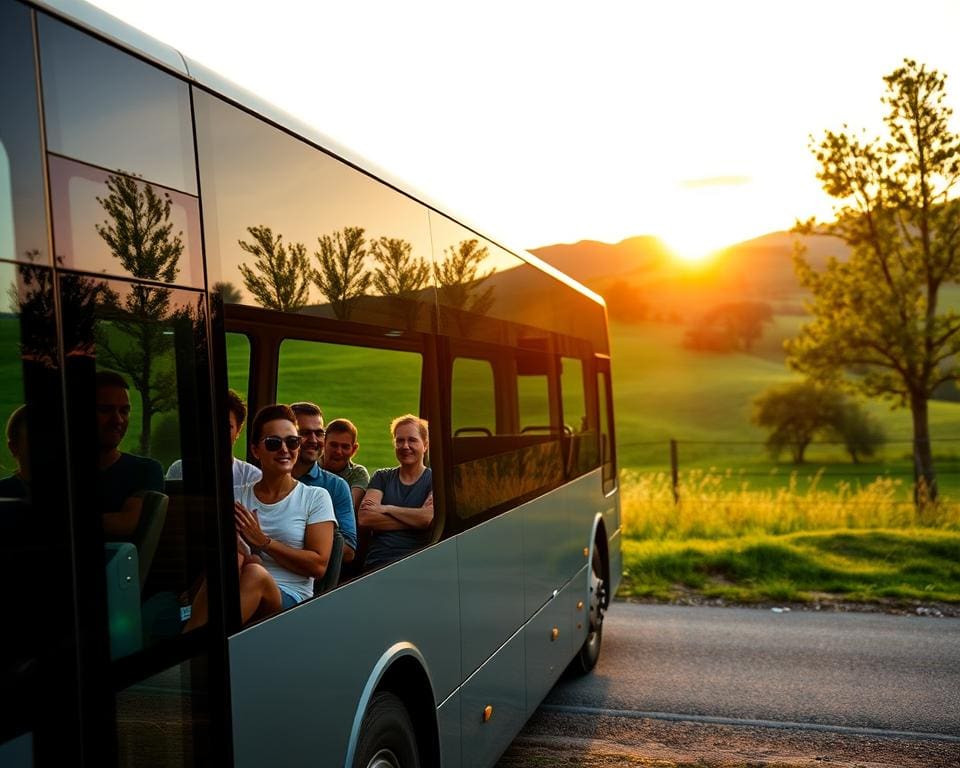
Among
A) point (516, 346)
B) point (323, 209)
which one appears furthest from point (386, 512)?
point (516, 346)

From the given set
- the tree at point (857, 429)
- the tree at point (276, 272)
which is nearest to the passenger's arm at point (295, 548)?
the tree at point (276, 272)

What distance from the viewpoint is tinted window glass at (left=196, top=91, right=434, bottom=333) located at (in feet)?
10.1

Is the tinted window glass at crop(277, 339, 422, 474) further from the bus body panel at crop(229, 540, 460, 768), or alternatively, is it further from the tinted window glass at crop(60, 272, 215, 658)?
the tinted window glass at crop(60, 272, 215, 658)

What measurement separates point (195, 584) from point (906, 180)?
24.1m

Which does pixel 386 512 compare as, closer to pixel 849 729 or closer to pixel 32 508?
pixel 32 508

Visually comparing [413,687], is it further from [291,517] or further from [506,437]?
[506,437]

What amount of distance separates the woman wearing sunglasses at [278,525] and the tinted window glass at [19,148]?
102 centimetres

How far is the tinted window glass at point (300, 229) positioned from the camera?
308 centimetres

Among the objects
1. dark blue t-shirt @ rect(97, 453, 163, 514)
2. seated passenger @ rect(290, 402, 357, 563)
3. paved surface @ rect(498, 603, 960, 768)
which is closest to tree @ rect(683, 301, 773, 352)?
paved surface @ rect(498, 603, 960, 768)

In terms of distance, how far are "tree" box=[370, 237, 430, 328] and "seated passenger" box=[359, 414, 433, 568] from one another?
0.44 m

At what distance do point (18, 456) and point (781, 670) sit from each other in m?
7.67

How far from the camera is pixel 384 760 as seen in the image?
4.06 meters

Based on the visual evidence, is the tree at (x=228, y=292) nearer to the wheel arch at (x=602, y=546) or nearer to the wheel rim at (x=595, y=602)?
the wheel rim at (x=595, y=602)

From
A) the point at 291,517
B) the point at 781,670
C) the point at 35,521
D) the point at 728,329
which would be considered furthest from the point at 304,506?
the point at 728,329
